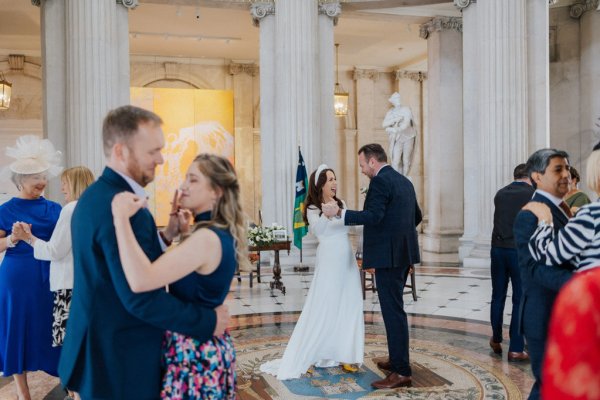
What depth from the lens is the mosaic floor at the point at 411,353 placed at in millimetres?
4383

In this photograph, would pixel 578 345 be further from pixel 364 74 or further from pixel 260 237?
pixel 364 74

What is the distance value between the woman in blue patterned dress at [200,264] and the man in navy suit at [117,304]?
0.19 ft

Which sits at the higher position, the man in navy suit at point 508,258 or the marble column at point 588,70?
the marble column at point 588,70

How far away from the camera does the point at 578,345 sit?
2.36 feet

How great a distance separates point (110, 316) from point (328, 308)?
10.1 ft

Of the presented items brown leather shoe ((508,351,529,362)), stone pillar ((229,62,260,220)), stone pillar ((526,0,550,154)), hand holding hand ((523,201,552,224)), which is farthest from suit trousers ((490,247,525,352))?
stone pillar ((229,62,260,220))

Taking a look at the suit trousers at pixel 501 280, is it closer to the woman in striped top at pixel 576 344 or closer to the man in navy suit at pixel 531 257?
the man in navy suit at pixel 531 257

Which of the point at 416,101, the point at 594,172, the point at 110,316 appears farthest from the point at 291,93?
the point at 416,101

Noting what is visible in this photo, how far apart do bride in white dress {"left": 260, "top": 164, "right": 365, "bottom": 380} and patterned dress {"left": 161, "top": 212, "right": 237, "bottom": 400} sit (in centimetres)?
275

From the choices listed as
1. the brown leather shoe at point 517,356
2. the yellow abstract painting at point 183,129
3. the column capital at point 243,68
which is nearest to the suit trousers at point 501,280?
the brown leather shoe at point 517,356

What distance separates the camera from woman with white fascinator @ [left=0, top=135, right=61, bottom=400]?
13.1 feet

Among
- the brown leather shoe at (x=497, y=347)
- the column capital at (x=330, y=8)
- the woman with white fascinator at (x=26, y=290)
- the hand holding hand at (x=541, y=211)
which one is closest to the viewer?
the hand holding hand at (x=541, y=211)

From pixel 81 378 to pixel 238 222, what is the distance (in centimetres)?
74

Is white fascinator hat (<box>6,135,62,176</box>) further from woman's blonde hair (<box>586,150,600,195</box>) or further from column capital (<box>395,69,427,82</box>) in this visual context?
column capital (<box>395,69,427,82</box>)
